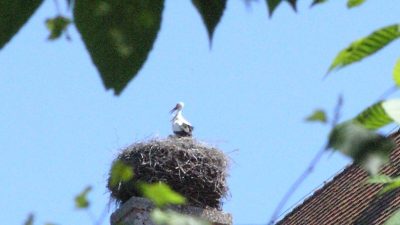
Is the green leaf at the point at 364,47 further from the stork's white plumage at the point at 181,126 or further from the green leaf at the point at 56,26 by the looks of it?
the stork's white plumage at the point at 181,126

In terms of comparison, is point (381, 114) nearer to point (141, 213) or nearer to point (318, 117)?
point (318, 117)

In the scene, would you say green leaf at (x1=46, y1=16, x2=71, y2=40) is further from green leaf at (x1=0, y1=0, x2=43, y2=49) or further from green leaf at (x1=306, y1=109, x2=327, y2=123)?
green leaf at (x1=306, y1=109, x2=327, y2=123)

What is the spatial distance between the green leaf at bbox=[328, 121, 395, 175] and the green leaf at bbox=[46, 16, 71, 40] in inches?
7.1

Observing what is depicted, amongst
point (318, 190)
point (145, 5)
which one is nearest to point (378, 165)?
point (145, 5)

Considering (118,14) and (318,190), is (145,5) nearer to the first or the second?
(118,14)

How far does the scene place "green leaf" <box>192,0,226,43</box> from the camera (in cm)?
67

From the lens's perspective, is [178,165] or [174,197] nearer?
[174,197]

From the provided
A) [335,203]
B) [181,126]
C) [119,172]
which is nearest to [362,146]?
[119,172]

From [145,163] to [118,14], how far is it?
441 inches

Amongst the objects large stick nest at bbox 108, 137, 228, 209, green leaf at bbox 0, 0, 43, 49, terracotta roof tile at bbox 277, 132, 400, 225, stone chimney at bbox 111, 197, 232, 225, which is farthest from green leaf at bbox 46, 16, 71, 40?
large stick nest at bbox 108, 137, 228, 209

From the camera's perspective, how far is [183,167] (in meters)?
12.1

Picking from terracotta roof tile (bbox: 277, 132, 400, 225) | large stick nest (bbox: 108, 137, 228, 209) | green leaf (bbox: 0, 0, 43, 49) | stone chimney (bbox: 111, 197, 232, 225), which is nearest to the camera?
green leaf (bbox: 0, 0, 43, 49)

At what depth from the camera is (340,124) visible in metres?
0.72

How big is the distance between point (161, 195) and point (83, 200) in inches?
4.2
